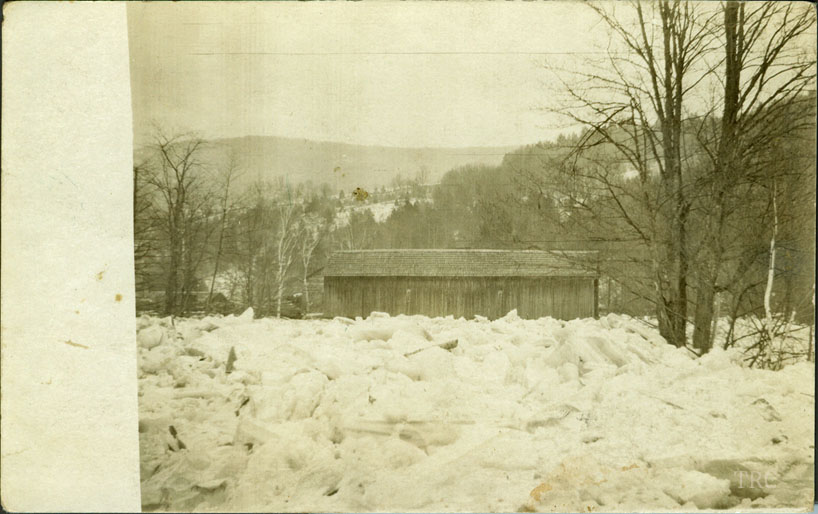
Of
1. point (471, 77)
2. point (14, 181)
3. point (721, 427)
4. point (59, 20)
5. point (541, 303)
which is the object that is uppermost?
point (59, 20)

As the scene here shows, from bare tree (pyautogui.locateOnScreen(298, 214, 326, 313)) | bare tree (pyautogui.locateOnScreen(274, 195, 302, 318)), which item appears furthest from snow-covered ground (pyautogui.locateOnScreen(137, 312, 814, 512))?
bare tree (pyautogui.locateOnScreen(298, 214, 326, 313))

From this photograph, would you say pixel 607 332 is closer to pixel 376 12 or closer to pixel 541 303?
pixel 541 303

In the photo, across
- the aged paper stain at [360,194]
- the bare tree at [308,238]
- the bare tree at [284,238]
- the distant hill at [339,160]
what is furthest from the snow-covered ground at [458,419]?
the distant hill at [339,160]

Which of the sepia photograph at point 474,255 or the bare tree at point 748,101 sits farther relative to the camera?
the bare tree at point 748,101

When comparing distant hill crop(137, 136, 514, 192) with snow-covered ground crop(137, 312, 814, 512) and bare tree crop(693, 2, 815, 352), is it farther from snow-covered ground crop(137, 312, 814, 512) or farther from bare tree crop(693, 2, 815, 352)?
bare tree crop(693, 2, 815, 352)

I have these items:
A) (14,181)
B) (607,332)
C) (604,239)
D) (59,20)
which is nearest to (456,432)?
(607,332)

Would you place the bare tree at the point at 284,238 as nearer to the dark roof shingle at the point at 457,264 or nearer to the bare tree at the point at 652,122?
the dark roof shingle at the point at 457,264

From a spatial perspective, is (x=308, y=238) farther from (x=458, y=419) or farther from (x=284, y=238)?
(x=458, y=419)

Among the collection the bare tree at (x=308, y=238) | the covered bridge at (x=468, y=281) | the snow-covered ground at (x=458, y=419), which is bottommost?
the snow-covered ground at (x=458, y=419)
